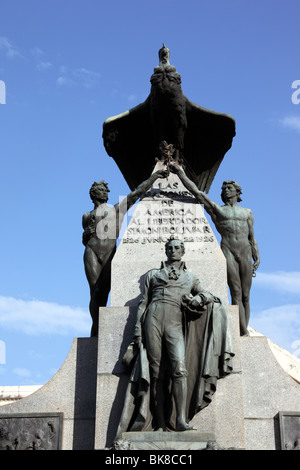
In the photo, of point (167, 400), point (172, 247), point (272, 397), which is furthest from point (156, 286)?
point (272, 397)

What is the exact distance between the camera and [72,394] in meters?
12.3

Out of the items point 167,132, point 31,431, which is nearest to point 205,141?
point 167,132

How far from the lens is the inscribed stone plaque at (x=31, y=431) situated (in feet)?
38.7

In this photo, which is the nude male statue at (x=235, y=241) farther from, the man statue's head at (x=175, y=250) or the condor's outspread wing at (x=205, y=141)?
the man statue's head at (x=175, y=250)

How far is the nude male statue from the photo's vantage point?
1344cm

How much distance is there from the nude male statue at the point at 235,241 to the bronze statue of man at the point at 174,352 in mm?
1719

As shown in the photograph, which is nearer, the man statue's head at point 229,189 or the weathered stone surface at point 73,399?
the weathered stone surface at point 73,399

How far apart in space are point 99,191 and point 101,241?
39.8 inches

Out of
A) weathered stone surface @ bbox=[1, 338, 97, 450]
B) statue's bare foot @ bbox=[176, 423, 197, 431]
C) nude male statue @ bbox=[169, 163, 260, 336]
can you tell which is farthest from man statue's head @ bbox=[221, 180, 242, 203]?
statue's bare foot @ bbox=[176, 423, 197, 431]

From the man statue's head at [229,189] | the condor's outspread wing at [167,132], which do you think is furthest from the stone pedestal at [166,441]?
the condor's outspread wing at [167,132]

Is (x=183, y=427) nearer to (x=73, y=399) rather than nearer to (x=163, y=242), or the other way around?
(x=73, y=399)
